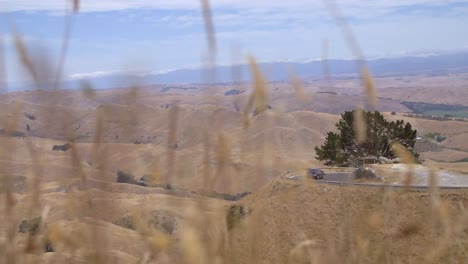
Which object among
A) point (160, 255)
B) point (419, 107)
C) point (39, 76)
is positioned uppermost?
point (419, 107)

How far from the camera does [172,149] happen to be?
6.09 ft

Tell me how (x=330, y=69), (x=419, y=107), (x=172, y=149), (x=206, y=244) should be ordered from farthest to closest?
(x=419, y=107) < (x=330, y=69) < (x=172, y=149) < (x=206, y=244)

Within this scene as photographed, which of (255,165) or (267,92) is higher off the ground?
(267,92)

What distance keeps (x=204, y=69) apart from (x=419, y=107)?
189 m

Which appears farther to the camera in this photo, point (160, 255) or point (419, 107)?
point (419, 107)

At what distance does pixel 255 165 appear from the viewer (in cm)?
197

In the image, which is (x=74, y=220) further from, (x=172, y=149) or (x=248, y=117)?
(x=248, y=117)

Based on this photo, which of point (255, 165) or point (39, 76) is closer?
point (39, 76)

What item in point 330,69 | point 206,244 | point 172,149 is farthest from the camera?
point 330,69

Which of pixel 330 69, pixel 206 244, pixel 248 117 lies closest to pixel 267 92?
pixel 248 117

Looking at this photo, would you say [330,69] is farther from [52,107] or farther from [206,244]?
[52,107]

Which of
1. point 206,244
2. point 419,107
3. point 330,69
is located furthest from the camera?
point 419,107

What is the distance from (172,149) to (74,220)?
0.42 metres

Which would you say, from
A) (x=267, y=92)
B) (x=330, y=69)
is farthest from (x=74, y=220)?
(x=330, y=69)
